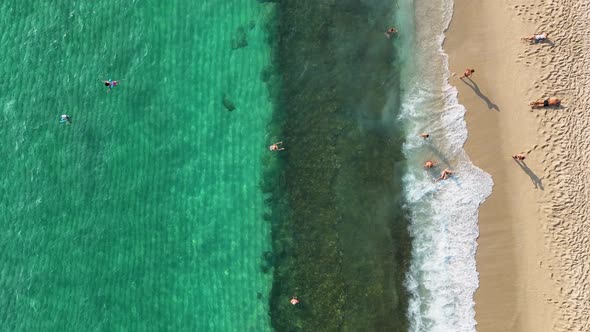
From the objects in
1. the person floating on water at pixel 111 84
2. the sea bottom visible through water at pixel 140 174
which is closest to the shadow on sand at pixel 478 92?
the sea bottom visible through water at pixel 140 174

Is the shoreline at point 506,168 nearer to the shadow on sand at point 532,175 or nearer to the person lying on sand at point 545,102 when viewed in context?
the shadow on sand at point 532,175

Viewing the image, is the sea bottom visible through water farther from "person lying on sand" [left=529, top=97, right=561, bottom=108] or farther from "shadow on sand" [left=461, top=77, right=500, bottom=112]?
"person lying on sand" [left=529, top=97, right=561, bottom=108]

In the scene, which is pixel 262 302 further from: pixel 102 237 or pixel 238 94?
pixel 238 94

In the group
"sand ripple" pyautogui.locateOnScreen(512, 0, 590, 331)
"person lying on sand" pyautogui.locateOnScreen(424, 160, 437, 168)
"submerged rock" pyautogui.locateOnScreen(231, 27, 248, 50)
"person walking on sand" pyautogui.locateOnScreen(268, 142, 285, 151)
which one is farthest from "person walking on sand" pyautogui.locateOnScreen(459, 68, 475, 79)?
"submerged rock" pyautogui.locateOnScreen(231, 27, 248, 50)

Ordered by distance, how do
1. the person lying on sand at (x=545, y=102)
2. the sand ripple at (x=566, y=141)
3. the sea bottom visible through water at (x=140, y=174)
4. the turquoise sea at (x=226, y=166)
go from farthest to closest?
the sea bottom visible through water at (x=140, y=174) → the turquoise sea at (x=226, y=166) → the person lying on sand at (x=545, y=102) → the sand ripple at (x=566, y=141)

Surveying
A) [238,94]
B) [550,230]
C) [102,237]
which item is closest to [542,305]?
[550,230]

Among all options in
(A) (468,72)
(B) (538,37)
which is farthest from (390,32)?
(B) (538,37)

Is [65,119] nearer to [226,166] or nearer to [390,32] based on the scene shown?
[226,166]
